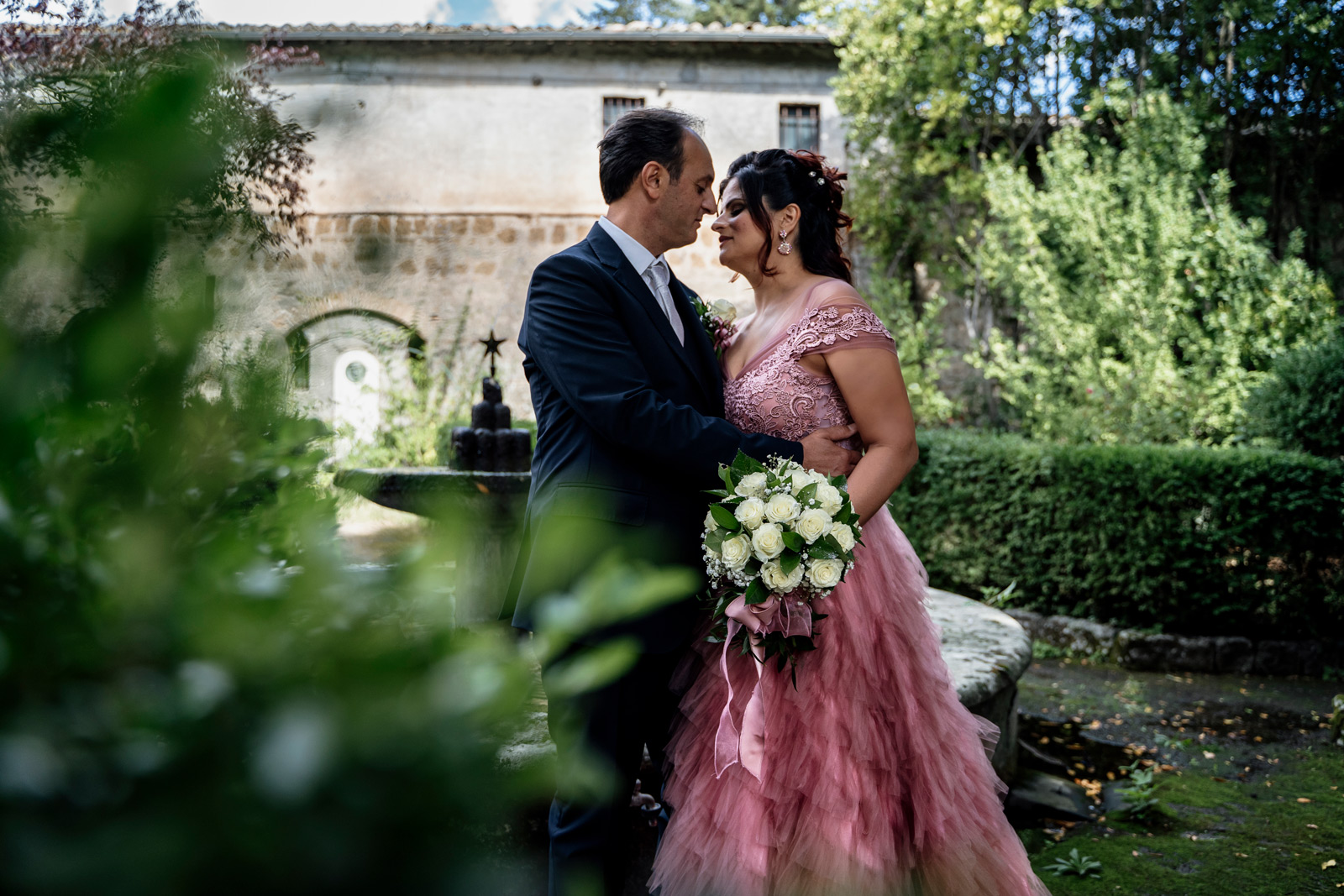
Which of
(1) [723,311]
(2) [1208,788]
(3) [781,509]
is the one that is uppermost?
(1) [723,311]

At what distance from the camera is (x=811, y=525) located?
2078 millimetres

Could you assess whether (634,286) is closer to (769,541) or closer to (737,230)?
(737,230)

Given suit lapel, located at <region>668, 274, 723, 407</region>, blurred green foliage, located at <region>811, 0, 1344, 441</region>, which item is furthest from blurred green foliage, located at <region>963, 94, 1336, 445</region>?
suit lapel, located at <region>668, 274, 723, 407</region>

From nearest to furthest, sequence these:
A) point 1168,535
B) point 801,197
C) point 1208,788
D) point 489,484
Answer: point 801,197 → point 489,484 → point 1208,788 → point 1168,535

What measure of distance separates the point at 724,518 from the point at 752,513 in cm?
7

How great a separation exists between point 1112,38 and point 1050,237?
8.98ft

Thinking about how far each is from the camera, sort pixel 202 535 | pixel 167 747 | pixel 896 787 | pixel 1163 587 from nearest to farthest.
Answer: pixel 167 747 < pixel 202 535 < pixel 896 787 < pixel 1163 587

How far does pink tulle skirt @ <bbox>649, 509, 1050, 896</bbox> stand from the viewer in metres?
2.20

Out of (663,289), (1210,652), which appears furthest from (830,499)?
(1210,652)

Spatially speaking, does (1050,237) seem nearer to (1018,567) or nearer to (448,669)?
(1018,567)

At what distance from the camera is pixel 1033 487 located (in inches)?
289

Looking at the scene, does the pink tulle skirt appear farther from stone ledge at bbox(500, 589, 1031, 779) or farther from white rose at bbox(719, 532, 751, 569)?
stone ledge at bbox(500, 589, 1031, 779)

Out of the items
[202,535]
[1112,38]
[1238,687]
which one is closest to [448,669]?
[202,535]

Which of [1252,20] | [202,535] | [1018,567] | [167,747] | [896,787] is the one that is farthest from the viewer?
[1252,20]
